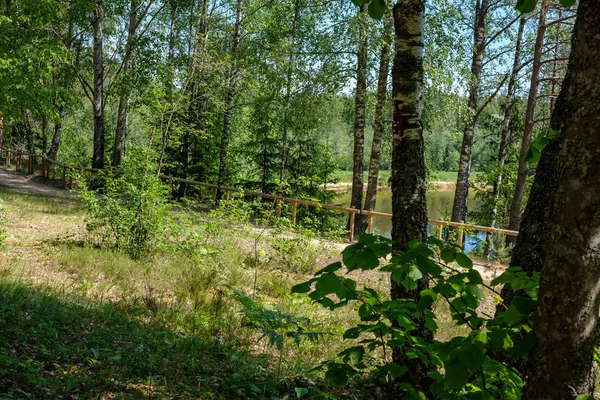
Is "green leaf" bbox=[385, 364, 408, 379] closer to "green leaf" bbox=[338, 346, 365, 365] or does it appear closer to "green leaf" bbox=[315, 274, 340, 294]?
"green leaf" bbox=[338, 346, 365, 365]

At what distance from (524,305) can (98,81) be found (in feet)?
59.6

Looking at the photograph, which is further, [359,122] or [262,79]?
[262,79]

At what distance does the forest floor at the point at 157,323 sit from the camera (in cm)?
359

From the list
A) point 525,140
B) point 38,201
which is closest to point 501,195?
point 525,140

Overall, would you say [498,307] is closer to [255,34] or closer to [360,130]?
[360,130]

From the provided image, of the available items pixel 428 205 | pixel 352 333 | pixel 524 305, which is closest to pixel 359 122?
pixel 352 333

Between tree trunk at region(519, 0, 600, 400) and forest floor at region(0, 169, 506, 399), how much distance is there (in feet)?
6.34

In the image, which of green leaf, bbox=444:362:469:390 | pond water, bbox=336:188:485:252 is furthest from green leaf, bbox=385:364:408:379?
pond water, bbox=336:188:485:252

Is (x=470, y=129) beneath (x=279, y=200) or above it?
above

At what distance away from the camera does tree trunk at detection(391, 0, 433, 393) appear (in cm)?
385

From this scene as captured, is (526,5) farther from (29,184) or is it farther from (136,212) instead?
(29,184)

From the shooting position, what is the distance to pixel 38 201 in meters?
14.0

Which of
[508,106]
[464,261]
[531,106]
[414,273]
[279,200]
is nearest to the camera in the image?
[414,273]

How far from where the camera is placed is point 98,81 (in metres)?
17.4
